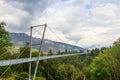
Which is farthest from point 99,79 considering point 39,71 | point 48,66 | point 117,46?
point 48,66

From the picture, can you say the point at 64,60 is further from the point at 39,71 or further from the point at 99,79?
→ the point at 99,79

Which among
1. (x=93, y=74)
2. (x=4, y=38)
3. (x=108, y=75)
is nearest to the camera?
(x=4, y=38)

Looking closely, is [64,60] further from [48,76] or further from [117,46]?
[117,46]

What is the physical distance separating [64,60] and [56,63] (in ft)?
104

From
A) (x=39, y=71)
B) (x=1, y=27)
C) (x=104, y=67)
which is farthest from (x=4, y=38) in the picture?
(x=39, y=71)

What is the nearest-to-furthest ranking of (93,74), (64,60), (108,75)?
(108,75) < (93,74) < (64,60)

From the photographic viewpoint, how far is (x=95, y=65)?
44.3 metres

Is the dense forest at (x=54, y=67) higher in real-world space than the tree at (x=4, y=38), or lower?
lower

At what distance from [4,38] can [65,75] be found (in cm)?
2641

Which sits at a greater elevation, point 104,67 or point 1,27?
point 1,27

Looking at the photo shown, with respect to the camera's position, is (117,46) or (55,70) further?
(55,70)

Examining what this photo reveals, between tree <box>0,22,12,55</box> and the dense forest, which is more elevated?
tree <box>0,22,12,55</box>

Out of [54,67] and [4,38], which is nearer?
[4,38]

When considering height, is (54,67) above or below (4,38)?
below
